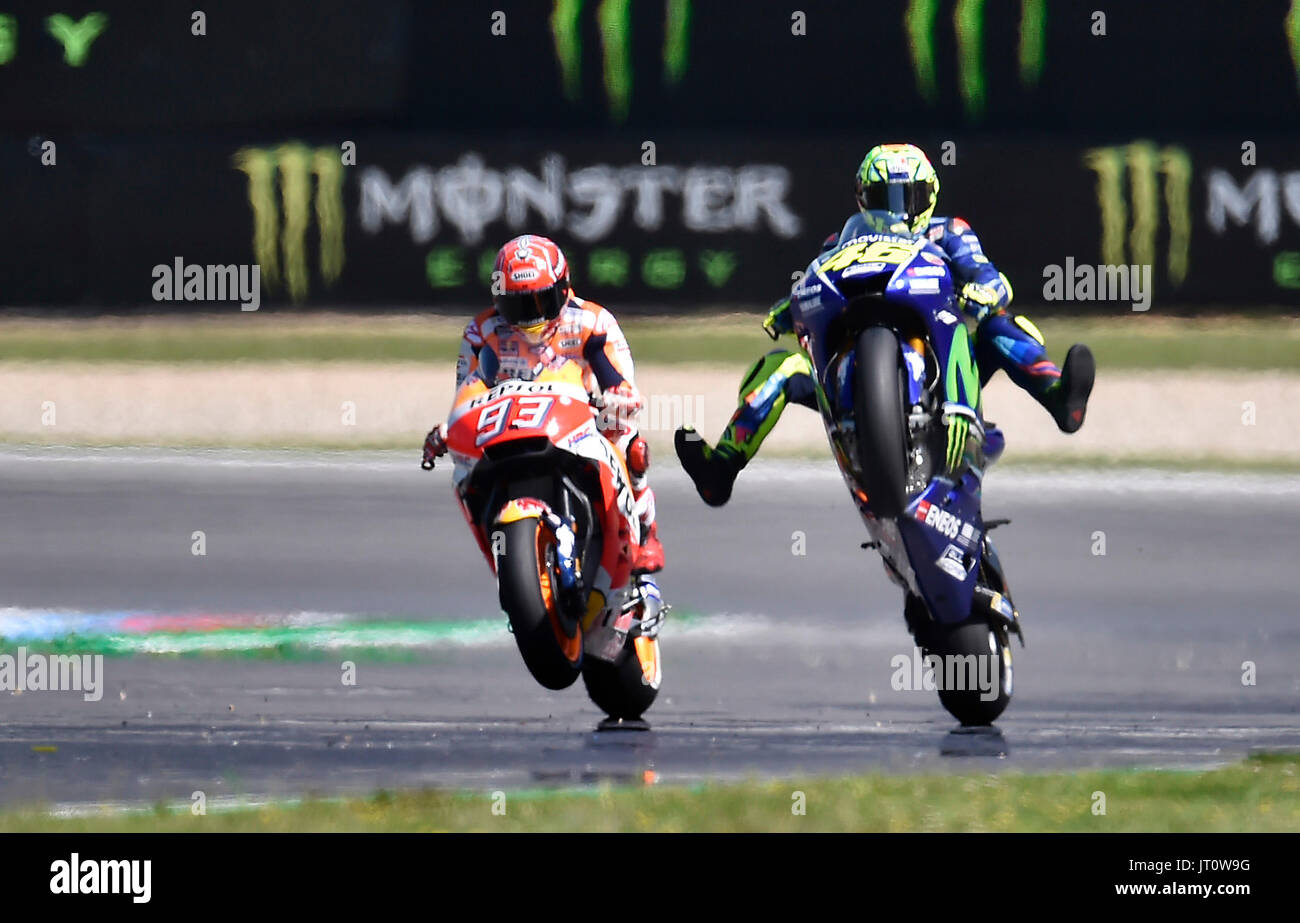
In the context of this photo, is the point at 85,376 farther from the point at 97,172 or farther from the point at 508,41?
the point at 508,41

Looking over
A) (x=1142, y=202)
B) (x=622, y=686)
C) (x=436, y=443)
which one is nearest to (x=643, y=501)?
(x=622, y=686)

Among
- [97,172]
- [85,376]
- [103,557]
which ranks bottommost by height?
[103,557]

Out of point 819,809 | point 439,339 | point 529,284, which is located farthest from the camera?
point 439,339

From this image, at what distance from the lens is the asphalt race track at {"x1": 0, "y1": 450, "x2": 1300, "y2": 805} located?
8.00 meters

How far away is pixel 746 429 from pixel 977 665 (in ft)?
3.73

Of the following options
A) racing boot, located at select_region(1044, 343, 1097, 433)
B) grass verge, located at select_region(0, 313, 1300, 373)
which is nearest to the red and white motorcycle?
racing boot, located at select_region(1044, 343, 1097, 433)

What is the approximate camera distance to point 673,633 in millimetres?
11133

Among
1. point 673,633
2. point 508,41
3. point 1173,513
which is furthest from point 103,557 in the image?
point 508,41

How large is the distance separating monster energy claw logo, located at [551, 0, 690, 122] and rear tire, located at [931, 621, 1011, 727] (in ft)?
A: 42.8

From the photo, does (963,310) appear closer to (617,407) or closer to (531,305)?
(617,407)

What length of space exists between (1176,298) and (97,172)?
8.21 meters

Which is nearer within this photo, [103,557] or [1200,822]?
[1200,822]

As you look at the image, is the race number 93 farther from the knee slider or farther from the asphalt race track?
the asphalt race track

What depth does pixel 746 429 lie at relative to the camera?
898 centimetres
